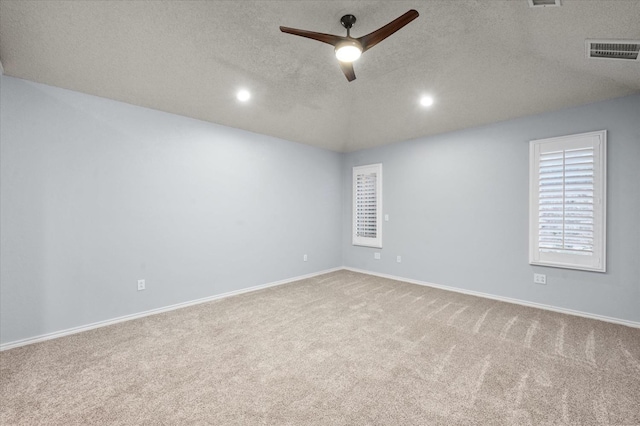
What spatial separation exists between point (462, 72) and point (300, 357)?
3.54m

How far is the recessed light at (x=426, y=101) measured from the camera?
3.89 meters

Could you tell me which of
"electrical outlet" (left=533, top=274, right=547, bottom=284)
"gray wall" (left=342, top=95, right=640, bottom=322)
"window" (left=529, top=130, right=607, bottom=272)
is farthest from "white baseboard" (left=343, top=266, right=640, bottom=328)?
"window" (left=529, top=130, right=607, bottom=272)

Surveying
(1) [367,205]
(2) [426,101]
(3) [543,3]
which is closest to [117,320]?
(1) [367,205]

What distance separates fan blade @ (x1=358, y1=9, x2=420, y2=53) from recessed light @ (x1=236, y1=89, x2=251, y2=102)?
1.88 m

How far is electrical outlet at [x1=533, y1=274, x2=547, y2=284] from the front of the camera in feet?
12.4

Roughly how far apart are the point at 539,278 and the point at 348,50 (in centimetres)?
382

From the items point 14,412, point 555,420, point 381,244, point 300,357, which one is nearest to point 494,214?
point 381,244

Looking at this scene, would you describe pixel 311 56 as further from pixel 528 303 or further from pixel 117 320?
pixel 528 303

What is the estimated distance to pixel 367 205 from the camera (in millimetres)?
5891

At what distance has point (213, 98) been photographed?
3658mm

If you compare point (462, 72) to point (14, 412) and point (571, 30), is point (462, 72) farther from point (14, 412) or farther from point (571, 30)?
point (14, 412)

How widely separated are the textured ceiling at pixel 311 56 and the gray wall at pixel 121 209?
0.36 metres

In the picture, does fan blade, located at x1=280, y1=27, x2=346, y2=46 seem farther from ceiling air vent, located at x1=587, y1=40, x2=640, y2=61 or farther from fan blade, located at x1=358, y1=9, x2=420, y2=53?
ceiling air vent, located at x1=587, y1=40, x2=640, y2=61

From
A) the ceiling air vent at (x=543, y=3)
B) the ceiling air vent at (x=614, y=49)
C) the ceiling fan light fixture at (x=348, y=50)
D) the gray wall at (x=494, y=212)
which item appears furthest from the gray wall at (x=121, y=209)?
the ceiling air vent at (x=614, y=49)
